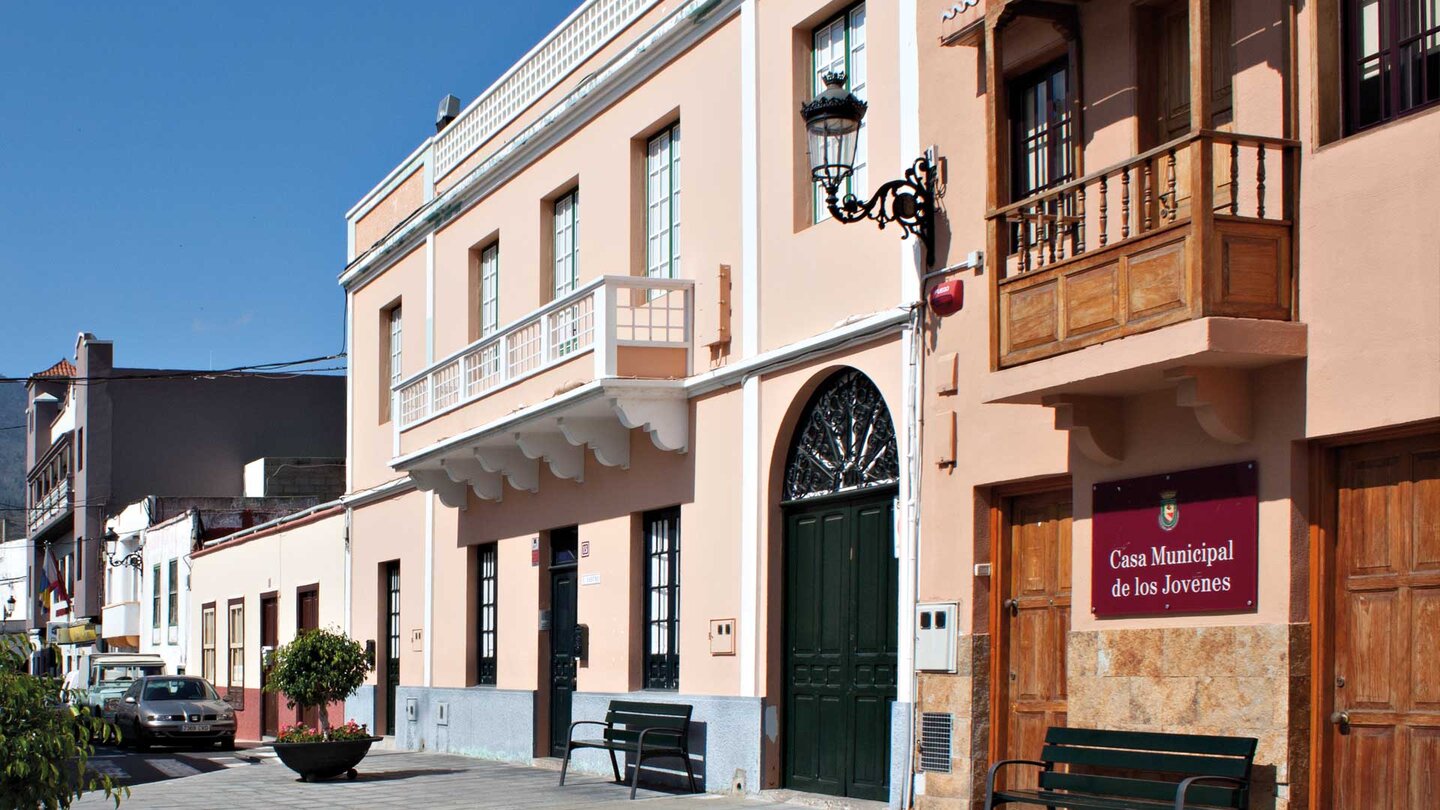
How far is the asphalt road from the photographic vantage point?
2200cm

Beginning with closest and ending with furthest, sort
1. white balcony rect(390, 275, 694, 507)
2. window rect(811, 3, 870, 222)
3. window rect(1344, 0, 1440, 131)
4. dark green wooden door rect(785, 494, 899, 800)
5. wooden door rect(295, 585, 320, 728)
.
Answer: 1. window rect(1344, 0, 1440, 131)
2. dark green wooden door rect(785, 494, 899, 800)
3. window rect(811, 3, 870, 222)
4. white balcony rect(390, 275, 694, 507)
5. wooden door rect(295, 585, 320, 728)

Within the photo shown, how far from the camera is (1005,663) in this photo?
12.4m

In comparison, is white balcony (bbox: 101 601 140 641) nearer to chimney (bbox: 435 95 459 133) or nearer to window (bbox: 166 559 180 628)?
window (bbox: 166 559 180 628)

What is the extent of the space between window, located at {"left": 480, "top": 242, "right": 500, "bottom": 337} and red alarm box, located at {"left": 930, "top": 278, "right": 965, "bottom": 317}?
10182mm

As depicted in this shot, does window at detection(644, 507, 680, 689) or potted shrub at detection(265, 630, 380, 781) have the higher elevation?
window at detection(644, 507, 680, 689)

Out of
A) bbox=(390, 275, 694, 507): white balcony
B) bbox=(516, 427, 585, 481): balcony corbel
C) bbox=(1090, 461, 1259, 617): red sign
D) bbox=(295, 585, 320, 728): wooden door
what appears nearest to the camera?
bbox=(1090, 461, 1259, 617): red sign

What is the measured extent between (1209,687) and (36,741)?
637 cm

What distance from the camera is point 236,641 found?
35.1 metres

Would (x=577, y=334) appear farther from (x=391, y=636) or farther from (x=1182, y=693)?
(x=391, y=636)

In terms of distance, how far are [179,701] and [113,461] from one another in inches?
942

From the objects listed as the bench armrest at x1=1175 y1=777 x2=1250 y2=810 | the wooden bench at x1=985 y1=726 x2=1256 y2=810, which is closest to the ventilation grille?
the wooden bench at x1=985 y1=726 x2=1256 y2=810

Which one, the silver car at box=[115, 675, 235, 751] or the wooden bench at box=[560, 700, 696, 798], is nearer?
the wooden bench at box=[560, 700, 696, 798]

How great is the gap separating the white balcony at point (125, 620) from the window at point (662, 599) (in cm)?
3222

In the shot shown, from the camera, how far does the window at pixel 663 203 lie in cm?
1769
